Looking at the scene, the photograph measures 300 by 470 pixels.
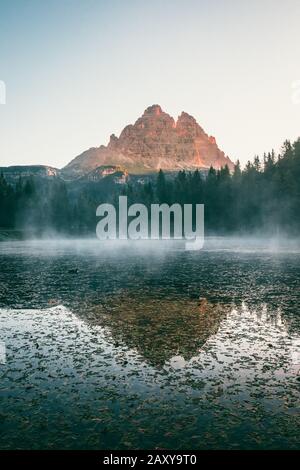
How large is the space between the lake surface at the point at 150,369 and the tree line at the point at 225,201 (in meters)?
102

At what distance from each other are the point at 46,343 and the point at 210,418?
10.4 metres

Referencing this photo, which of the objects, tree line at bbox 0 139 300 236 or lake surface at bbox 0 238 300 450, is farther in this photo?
tree line at bbox 0 139 300 236

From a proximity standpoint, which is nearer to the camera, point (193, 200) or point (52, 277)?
point (52, 277)

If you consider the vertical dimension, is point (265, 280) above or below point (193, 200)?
below

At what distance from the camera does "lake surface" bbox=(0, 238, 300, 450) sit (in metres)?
11.1

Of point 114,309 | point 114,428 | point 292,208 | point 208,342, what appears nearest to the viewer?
point 114,428

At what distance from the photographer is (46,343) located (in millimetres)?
19500

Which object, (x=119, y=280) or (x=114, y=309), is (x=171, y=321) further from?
(x=119, y=280)

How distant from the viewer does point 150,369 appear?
15.9 metres

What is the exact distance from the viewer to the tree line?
12788cm

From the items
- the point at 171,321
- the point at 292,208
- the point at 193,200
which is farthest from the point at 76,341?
the point at 193,200

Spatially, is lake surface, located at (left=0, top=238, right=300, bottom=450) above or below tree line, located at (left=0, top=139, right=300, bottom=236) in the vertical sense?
below

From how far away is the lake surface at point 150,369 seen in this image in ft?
36.5

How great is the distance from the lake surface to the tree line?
102m
